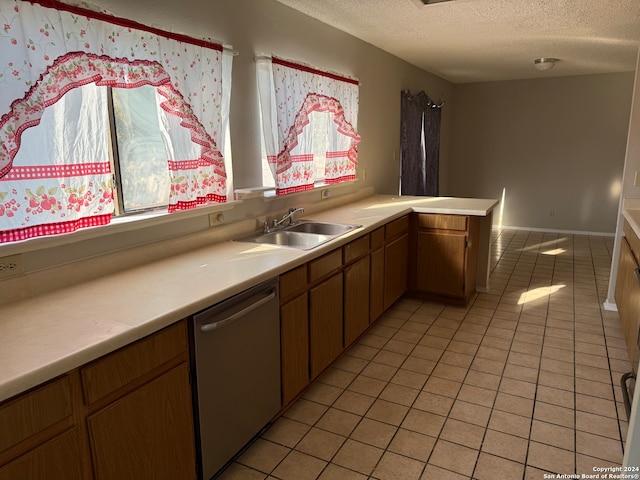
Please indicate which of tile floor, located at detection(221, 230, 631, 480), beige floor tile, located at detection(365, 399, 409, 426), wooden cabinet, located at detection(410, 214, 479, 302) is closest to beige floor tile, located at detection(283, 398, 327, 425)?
tile floor, located at detection(221, 230, 631, 480)

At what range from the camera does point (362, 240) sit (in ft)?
9.70

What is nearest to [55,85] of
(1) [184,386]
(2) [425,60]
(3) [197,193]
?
(3) [197,193]

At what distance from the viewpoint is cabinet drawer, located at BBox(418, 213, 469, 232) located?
3584 mm

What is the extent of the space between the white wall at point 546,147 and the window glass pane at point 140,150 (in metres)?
5.94

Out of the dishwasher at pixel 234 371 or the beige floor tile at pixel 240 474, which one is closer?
the dishwasher at pixel 234 371

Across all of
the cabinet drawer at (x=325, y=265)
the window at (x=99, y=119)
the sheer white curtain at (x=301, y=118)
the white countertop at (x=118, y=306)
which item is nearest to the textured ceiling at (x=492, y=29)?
the sheer white curtain at (x=301, y=118)

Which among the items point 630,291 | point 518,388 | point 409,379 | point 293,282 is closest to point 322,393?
point 409,379

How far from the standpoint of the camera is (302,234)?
9.52ft

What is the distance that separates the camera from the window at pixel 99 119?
157cm

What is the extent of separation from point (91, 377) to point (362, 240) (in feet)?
6.39

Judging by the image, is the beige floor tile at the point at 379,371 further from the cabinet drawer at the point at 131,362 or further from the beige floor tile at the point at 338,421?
the cabinet drawer at the point at 131,362

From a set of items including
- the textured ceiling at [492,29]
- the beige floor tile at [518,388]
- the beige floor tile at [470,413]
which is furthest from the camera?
the textured ceiling at [492,29]

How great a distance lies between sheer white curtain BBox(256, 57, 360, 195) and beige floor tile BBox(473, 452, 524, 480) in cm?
194

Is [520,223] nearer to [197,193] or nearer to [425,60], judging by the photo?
[425,60]
